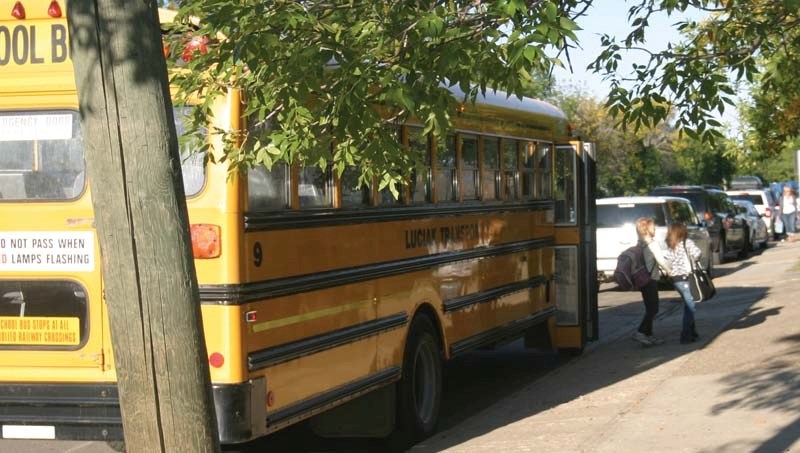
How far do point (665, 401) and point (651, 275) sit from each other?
426cm

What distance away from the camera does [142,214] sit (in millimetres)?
3912

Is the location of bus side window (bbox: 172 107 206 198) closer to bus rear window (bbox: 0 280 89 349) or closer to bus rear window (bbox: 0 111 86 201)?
bus rear window (bbox: 0 111 86 201)

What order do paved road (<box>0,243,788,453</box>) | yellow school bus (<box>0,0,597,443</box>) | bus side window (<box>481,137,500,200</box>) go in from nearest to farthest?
yellow school bus (<box>0,0,597,443</box>), paved road (<box>0,243,788,453</box>), bus side window (<box>481,137,500,200</box>)

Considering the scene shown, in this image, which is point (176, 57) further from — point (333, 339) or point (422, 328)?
point (422, 328)

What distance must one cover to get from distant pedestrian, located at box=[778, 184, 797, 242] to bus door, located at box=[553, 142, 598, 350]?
29.2m

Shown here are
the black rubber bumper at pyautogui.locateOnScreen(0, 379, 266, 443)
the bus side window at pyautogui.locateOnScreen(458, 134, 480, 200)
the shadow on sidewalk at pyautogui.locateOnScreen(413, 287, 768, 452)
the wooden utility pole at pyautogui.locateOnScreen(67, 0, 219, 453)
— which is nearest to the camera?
the wooden utility pole at pyautogui.locateOnScreen(67, 0, 219, 453)

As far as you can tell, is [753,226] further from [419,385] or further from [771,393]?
[419,385]

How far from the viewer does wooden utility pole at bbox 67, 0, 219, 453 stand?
3.92m

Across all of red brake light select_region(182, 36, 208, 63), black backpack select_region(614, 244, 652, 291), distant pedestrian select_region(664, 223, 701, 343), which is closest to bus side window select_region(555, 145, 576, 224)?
black backpack select_region(614, 244, 652, 291)

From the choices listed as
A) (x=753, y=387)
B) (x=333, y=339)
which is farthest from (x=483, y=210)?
(x=333, y=339)

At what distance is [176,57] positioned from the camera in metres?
7.08

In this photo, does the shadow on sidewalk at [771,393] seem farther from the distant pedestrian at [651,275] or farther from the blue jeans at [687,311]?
the distant pedestrian at [651,275]

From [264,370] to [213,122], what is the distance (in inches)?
57.5

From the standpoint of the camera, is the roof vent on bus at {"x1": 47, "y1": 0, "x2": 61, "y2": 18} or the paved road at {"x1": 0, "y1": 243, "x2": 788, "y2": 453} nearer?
the roof vent on bus at {"x1": 47, "y1": 0, "x2": 61, "y2": 18}
